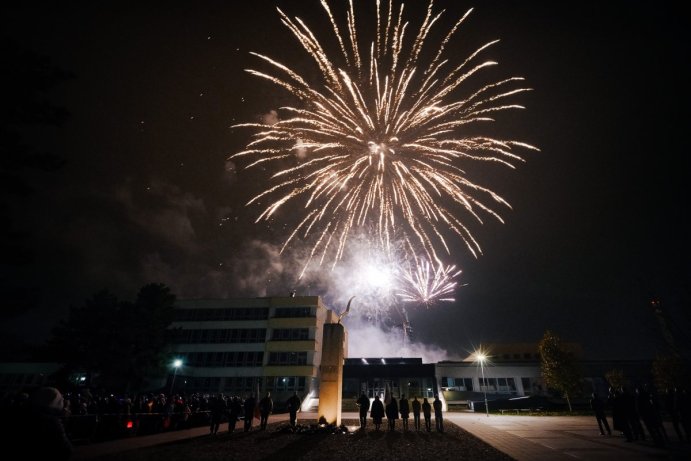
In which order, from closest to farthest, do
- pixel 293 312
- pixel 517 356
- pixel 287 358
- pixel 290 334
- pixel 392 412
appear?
pixel 392 412, pixel 287 358, pixel 290 334, pixel 293 312, pixel 517 356

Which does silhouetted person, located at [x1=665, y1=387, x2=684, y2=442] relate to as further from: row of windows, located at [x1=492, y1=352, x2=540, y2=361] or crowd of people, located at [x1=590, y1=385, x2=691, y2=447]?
row of windows, located at [x1=492, y1=352, x2=540, y2=361]

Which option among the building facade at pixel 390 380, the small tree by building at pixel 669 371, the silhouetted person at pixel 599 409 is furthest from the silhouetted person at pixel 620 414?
the small tree by building at pixel 669 371

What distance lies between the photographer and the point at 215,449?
11.3 metres

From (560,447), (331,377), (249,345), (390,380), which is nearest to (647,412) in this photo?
(560,447)

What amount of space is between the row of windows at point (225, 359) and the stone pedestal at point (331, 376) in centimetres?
3068

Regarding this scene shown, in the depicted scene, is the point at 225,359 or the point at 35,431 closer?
the point at 35,431

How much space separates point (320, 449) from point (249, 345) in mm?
40172

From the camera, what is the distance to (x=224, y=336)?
163 feet

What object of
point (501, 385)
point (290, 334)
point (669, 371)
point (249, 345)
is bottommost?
point (501, 385)

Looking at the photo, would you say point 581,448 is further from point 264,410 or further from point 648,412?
point 264,410

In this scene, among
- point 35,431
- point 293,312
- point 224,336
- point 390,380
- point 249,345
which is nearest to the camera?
point 35,431

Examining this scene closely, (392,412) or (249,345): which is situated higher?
(249,345)

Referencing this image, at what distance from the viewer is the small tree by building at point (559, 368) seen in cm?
3644

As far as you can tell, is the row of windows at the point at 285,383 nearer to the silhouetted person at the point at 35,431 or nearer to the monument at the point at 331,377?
the monument at the point at 331,377
